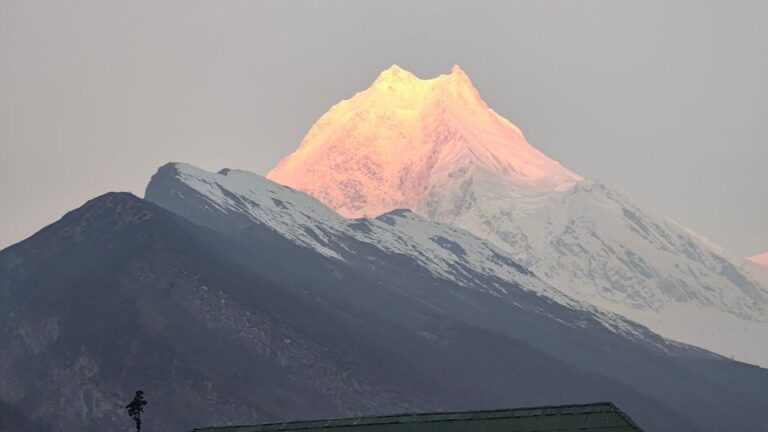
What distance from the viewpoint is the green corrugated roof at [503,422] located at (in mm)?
134000

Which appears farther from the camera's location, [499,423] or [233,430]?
[233,430]

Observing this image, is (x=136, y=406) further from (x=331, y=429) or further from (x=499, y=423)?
(x=499, y=423)

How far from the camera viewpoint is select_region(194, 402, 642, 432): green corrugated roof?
134 meters

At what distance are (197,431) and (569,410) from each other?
39.3 m

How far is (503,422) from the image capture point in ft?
449

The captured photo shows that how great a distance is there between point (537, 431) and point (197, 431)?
122 ft

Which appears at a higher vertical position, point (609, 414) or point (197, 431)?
point (609, 414)

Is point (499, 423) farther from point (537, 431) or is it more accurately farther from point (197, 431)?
point (197, 431)

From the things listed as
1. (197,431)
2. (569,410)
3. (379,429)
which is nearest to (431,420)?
(379,429)

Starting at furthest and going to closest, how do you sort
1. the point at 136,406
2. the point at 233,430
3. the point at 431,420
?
the point at 233,430, the point at 431,420, the point at 136,406

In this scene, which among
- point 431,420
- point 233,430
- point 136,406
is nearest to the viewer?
point 136,406

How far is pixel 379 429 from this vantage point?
14300cm

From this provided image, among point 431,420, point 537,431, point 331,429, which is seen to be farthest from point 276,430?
point 537,431

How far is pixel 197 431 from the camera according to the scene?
154 meters
